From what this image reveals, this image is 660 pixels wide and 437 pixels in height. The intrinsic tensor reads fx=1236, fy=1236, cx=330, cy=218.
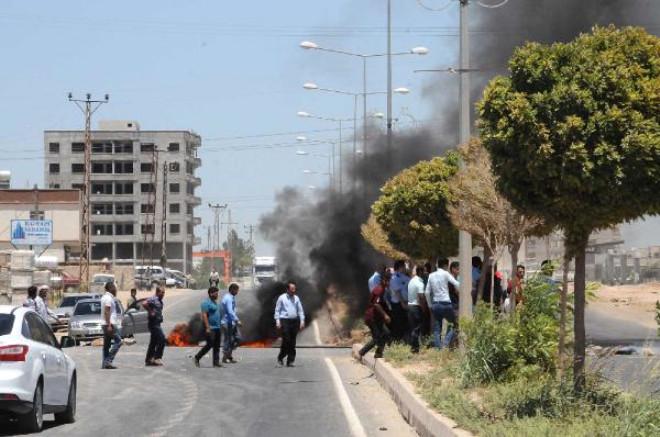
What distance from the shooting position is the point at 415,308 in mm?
21297

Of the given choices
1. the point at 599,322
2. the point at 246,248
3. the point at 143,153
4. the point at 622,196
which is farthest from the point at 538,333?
the point at 246,248

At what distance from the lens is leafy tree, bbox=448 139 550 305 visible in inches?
747

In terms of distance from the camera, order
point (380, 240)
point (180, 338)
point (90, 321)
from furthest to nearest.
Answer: point (180, 338) < point (380, 240) < point (90, 321)

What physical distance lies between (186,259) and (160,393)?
118 metres

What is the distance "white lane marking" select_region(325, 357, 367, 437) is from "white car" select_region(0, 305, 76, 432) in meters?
3.32

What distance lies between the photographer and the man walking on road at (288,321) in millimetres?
24031

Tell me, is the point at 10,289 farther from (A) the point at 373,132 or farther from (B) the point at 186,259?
(B) the point at 186,259

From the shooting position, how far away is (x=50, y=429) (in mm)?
13703

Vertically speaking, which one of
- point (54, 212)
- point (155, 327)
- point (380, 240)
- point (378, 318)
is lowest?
point (155, 327)

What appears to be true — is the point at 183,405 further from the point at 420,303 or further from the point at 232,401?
the point at 420,303

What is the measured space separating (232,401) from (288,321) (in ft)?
24.1

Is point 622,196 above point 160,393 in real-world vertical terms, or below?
above

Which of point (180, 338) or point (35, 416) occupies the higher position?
point (35, 416)

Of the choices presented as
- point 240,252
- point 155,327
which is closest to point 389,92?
point 155,327
